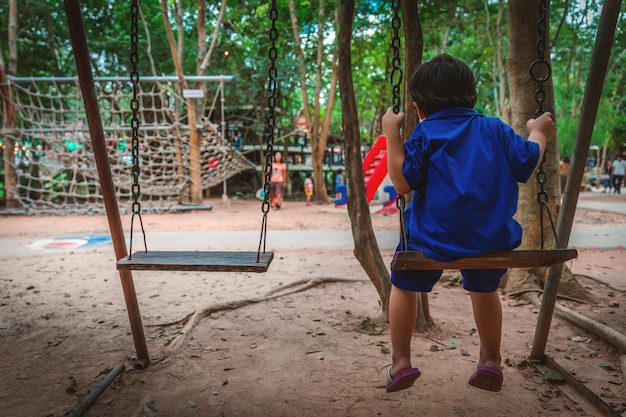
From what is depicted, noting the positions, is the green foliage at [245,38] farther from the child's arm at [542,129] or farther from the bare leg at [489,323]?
the bare leg at [489,323]

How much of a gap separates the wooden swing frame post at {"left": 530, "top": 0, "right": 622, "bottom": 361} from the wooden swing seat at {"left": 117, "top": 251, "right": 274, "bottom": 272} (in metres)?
1.61

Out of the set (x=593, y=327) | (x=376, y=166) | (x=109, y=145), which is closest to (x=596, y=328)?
(x=593, y=327)

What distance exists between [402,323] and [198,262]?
1046mm

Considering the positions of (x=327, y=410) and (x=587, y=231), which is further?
(x=587, y=231)

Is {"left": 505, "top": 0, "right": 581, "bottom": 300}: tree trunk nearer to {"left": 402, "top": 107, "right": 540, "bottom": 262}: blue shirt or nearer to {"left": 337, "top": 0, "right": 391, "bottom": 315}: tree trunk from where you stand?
{"left": 337, "top": 0, "right": 391, "bottom": 315}: tree trunk

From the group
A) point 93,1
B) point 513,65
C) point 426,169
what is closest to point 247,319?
point 426,169

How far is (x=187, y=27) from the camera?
52.4 feet

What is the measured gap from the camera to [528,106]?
13.3ft

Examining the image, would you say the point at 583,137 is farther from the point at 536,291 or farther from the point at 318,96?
the point at 318,96

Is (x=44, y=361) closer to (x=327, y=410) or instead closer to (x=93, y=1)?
(x=327, y=410)

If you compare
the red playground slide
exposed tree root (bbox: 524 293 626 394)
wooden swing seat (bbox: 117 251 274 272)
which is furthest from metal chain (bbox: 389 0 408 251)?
the red playground slide

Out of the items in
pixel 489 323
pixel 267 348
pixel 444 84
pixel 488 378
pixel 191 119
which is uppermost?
pixel 191 119

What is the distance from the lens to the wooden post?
2.42 m

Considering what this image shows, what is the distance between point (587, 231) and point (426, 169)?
7599 millimetres
